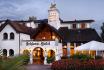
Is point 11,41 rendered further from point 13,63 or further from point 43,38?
point 13,63

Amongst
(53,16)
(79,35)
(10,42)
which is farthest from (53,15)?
(10,42)

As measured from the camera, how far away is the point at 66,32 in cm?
6000

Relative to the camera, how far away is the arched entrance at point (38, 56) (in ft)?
165

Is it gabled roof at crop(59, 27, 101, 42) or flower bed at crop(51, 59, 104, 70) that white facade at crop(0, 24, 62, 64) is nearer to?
gabled roof at crop(59, 27, 101, 42)

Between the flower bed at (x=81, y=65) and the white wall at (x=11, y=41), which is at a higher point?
the white wall at (x=11, y=41)

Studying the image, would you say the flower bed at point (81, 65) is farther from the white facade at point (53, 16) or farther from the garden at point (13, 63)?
the white facade at point (53, 16)

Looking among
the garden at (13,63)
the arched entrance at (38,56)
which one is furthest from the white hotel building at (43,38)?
the garden at (13,63)

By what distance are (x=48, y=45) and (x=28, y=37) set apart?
7.02m

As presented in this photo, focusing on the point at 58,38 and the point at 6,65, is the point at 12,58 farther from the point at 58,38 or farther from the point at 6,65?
the point at 58,38

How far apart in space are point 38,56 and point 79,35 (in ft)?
31.9

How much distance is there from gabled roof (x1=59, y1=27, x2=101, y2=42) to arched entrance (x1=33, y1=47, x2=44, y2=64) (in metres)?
6.57

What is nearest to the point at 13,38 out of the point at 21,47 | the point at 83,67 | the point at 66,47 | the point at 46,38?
the point at 21,47

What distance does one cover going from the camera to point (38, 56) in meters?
51.8

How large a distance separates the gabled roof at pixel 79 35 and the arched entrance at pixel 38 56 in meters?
6.57
